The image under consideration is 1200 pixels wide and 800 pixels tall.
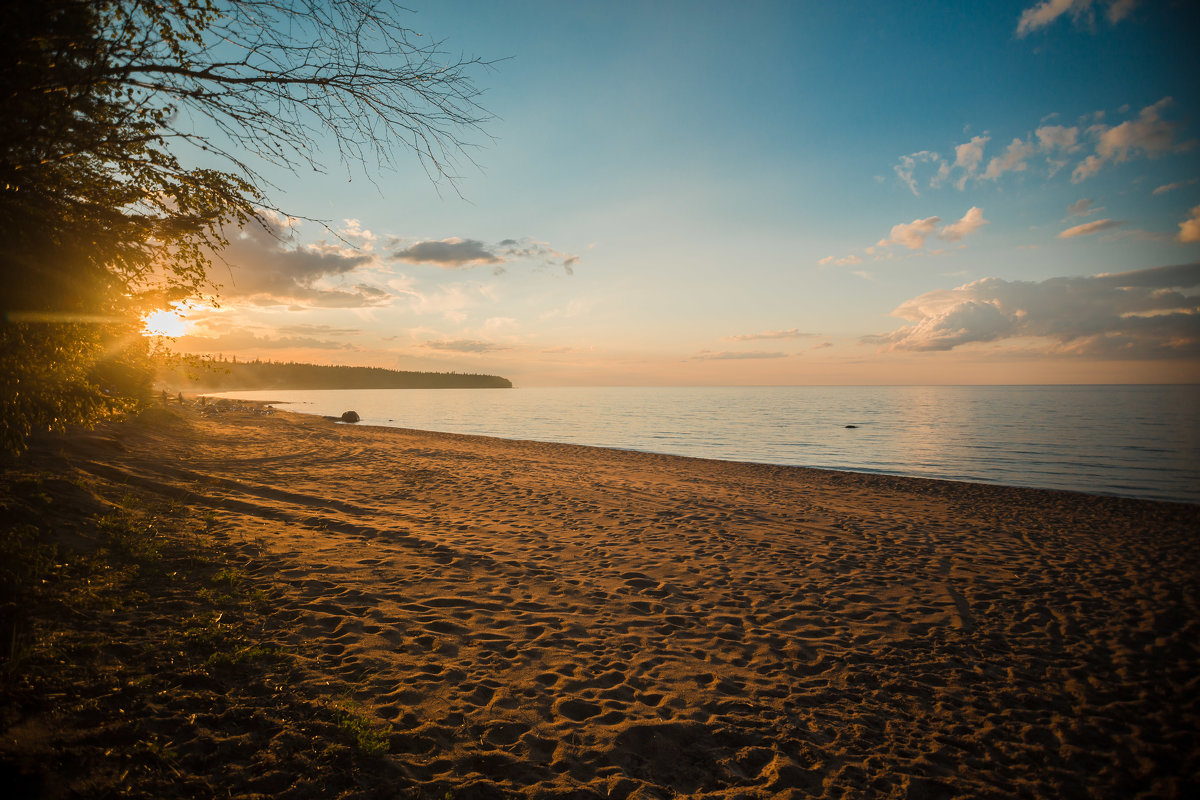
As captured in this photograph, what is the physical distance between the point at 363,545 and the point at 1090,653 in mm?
Answer: 12028

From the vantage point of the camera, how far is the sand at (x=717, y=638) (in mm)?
4570

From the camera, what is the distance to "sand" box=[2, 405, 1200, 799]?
4.57 m

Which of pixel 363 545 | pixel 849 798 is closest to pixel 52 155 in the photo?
pixel 363 545

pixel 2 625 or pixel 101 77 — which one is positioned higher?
pixel 101 77

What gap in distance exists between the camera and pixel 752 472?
24344 millimetres

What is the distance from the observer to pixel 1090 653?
6.93 meters

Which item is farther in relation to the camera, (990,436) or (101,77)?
(990,436)

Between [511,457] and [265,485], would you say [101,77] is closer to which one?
[265,485]

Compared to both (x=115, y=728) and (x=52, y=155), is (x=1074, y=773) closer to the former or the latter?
(x=115, y=728)

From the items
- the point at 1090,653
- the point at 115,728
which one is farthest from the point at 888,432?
the point at 115,728

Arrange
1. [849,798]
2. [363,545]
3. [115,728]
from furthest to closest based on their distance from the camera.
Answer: [363,545] < [849,798] < [115,728]

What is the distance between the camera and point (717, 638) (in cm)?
695

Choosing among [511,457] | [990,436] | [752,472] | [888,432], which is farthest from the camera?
[888,432]

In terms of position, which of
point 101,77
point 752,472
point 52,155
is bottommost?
point 752,472
